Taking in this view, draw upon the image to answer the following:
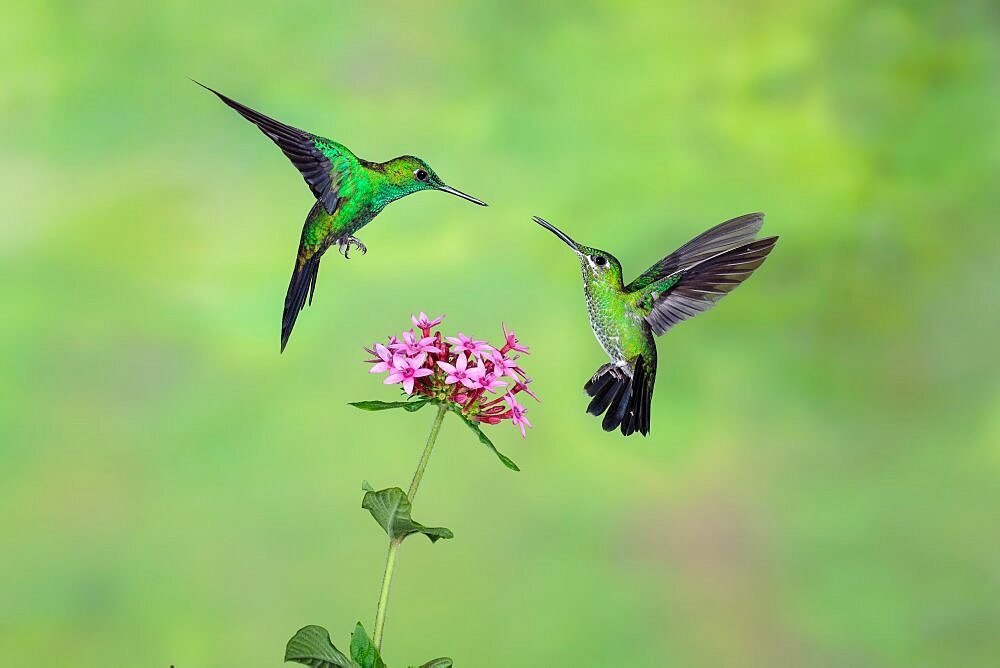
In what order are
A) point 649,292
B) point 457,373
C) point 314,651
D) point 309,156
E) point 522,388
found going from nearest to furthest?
point 314,651
point 457,373
point 522,388
point 309,156
point 649,292

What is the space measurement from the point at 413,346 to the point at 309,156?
370 millimetres

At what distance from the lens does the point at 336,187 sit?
1.50 m

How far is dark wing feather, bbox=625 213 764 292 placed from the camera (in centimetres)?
157

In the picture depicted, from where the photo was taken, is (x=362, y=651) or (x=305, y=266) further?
(x=305, y=266)

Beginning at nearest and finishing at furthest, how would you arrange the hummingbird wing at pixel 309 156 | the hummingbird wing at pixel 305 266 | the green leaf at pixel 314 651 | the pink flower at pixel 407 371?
the green leaf at pixel 314 651 < the pink flower at pixel 407 371 < the hummingbird wing at pixel 309 156 < the hummingbird wing at pixel 305 266

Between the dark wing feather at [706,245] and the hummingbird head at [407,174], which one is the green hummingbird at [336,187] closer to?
the hummingbird head at [407,174]

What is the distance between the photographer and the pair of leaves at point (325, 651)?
1134 mm

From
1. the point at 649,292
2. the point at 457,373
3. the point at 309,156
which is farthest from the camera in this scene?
the point at 649,292

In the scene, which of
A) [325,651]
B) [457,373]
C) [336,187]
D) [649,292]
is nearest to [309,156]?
[336,187]

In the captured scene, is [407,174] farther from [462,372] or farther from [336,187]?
[462,372]

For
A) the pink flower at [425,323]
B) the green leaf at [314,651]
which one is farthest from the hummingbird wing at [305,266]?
the green leaf at [314,651]

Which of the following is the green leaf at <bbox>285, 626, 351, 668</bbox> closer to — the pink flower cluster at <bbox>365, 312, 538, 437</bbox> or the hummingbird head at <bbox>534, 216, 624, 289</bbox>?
the pink flower cluster at <bbox>365, 312, 538, 437</bbox>

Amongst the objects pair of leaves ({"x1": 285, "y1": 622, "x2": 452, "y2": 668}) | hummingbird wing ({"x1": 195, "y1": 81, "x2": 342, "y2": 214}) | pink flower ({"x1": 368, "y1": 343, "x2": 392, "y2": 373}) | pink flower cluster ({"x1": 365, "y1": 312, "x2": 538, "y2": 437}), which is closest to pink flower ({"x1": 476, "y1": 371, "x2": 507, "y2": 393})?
pink flower cluster ({"x1": 365, "y1": 312, "x2": 538, "y2": 437})

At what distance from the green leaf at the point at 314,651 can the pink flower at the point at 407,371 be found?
0.29m
